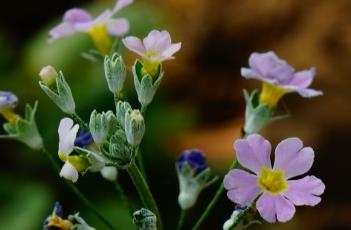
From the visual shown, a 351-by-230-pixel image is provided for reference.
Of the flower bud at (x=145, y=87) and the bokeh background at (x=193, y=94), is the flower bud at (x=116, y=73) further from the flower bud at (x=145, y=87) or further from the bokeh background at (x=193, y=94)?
the bokeh background at (x=193, y=94)

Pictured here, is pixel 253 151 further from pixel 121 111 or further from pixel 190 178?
pixel 190 178

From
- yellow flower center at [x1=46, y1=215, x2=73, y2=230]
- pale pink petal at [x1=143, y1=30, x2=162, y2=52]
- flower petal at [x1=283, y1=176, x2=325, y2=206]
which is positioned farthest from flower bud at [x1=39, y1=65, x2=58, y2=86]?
flower petal at [x1=283, y1=176, x2=325, y2=206]

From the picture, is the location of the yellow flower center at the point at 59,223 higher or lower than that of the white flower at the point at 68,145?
lower

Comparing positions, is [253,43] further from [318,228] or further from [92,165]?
[92,165]

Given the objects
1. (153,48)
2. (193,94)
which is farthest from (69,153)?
(193,94)

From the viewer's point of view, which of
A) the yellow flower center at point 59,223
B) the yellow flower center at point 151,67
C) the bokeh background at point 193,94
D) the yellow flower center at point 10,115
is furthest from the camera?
the bokeh background at point 193,94

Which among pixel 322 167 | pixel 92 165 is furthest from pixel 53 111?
pixel 92 165

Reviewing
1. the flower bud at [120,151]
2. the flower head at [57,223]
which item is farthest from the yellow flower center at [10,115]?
the flower bud at [120,151]
